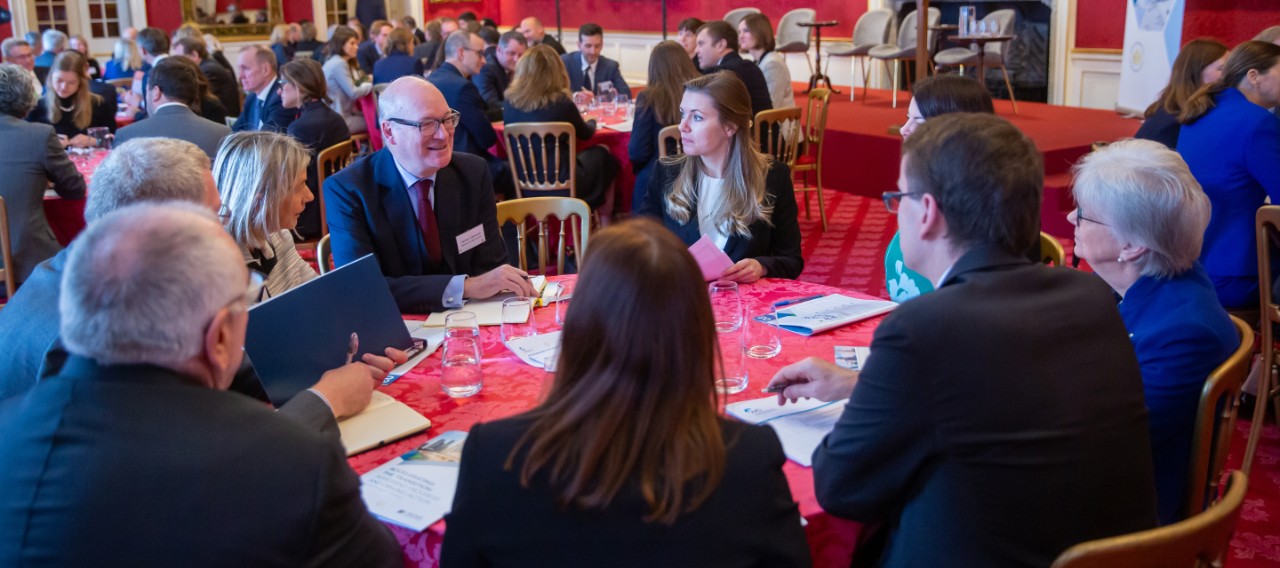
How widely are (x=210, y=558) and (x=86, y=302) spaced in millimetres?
352

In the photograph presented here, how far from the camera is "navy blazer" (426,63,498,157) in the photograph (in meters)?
6.50

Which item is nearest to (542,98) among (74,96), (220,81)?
(74,96)

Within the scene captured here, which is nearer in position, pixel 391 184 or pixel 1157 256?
pixel 1157 256

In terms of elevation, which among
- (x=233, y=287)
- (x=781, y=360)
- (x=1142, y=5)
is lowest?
(x=781, y=360)

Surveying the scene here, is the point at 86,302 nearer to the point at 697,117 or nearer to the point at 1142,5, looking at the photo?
the point at 697,117

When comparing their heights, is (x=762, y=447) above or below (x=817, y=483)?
above

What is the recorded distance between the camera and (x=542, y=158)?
20.4 feet

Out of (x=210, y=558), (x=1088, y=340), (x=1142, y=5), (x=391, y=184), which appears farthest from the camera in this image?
(x=1142, y=5)

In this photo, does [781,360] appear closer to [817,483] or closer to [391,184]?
[817,483]

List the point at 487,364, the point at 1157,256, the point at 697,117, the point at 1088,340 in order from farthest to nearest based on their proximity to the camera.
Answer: the point at 697,117 → the point at 487,364 → the point at 1157,256 → the point at 1088,340

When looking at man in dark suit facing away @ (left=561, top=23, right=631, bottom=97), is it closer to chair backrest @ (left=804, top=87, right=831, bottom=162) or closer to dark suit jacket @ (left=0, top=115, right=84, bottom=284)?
chair backrest @ (left=804, top=87, right=831, bottom=162)

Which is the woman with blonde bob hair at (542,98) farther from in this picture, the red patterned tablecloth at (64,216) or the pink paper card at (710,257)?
the pink paper card at (710,257)

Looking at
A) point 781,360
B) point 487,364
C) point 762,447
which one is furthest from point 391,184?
point 762,447

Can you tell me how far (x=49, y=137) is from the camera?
15.5 feet
